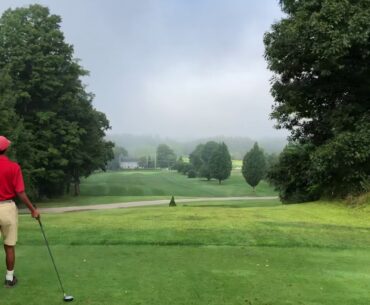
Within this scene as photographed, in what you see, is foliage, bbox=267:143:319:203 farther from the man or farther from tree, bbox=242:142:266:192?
tree, bbox=242:142:266:192

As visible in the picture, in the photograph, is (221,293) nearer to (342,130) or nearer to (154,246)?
(154,246)

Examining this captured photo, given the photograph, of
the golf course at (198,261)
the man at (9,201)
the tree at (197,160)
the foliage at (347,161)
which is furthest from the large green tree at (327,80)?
the tree at (197,160)

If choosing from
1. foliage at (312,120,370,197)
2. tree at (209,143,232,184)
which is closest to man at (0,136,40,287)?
foliage at (312,120,370,197)

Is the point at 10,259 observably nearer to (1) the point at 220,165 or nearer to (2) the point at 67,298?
(2) the point at 67,298

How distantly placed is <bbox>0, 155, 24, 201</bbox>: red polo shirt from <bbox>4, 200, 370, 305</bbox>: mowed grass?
124 centimetres

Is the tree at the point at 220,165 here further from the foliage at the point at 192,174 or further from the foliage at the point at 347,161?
the foliage at the point at 347,161

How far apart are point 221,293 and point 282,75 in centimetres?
1651

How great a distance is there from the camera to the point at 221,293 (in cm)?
623

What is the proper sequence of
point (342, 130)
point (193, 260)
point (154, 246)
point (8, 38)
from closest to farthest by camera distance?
1. point (193, 260)
2. point (154, 246)
3. point (342, 130)
4. point (8, 38)

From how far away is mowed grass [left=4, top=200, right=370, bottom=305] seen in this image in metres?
6.13

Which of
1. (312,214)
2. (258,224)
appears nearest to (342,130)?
(312,214)

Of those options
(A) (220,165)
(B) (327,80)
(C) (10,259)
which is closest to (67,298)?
(C) (10,259)

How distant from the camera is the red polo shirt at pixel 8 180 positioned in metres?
6.50

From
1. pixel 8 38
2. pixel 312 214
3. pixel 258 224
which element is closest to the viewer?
pixel 258 224
